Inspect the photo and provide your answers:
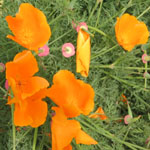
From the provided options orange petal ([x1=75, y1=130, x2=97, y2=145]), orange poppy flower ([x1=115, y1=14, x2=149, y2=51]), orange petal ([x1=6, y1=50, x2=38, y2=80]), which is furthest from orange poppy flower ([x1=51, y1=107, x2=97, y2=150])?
orange poppy flower ([x1=115, y1=14, x2=149, y2=51])

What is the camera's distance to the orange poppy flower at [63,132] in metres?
0.67

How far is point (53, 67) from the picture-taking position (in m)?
0.88

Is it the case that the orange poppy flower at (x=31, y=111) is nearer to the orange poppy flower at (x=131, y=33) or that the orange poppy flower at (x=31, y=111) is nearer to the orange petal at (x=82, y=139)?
the orange petal at (x=82, y=139)

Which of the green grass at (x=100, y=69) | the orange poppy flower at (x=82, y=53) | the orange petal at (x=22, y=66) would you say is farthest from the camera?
the green grass at (x=100, y=69)

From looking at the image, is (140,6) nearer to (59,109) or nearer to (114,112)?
(114,112)

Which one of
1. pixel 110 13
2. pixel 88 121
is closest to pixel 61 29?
pixel 110 13

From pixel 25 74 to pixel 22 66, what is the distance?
0.04 metres

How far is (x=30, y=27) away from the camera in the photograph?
735mm

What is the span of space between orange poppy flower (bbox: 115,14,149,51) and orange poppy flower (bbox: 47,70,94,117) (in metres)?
0.28

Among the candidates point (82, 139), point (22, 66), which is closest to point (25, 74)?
point (22, 66)

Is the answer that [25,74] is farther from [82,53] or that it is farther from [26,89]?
[82,53]

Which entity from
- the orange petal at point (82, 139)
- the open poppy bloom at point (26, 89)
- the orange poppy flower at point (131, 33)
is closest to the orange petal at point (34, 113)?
the open poppy bloom at point (26, 89)

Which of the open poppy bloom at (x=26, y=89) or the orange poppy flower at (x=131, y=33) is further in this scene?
the orange poppy flower at (x=131, y=33)

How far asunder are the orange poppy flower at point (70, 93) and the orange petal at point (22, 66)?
0.08 m
